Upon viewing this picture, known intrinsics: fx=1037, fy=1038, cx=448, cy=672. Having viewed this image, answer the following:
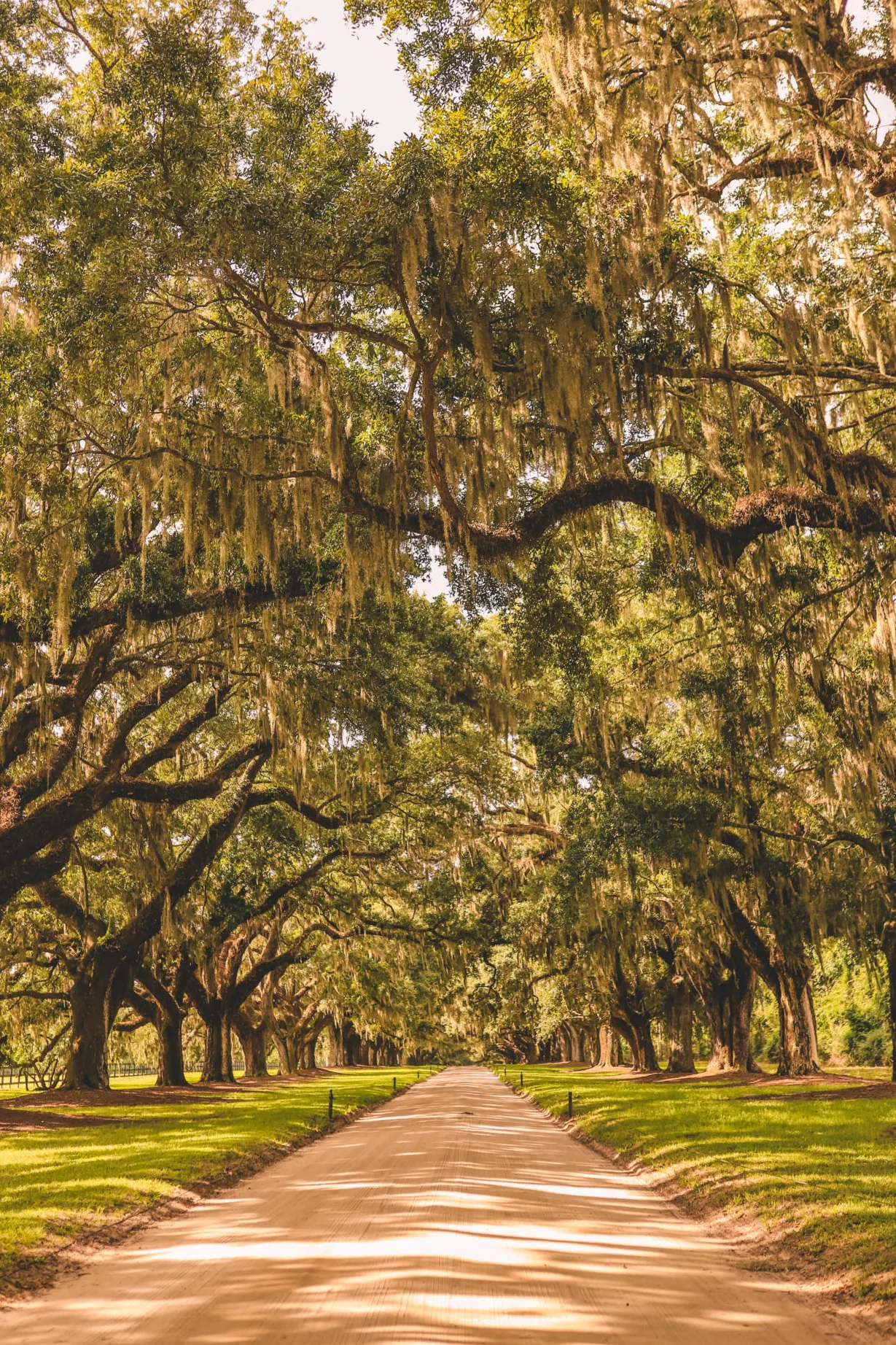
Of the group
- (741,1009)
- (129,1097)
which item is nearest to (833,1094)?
(741,1009)

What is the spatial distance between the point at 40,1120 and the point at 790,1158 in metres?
11.6

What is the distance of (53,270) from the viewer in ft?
30.2

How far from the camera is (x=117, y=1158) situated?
1076 centimetres

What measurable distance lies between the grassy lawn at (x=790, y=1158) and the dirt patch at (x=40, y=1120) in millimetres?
7495

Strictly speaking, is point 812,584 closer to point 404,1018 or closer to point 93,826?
point 93,826

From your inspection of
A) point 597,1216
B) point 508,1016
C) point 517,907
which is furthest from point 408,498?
point 508,1016

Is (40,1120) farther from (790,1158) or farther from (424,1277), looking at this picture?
(424,1277)

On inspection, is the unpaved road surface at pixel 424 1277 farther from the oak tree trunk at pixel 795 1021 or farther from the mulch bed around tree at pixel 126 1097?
the oak tree trunk at pixel 795 1021

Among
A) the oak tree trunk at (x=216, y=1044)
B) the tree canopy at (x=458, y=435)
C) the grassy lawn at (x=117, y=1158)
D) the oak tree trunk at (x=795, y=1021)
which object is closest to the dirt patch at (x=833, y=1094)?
the tree canopy at (x=458, y=435)

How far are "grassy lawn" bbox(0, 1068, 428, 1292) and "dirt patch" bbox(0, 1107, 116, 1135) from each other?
0.16m

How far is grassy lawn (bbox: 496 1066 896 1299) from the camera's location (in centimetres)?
587

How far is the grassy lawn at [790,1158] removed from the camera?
5871mm

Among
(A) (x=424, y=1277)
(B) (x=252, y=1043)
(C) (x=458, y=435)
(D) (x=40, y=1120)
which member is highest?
(C) (x=458, y=435)

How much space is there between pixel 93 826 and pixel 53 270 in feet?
40.3
